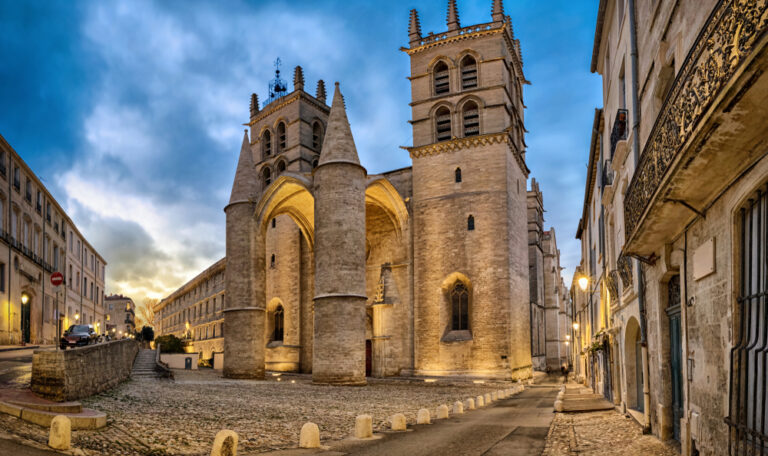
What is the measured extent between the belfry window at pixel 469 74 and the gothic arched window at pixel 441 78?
792 mm

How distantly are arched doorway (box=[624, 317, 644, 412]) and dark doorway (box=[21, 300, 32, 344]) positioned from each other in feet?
84.8

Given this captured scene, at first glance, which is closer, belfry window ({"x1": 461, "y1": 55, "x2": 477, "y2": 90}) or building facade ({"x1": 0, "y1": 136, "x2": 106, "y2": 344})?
building facade ({"x1": 0, "y1": 136, "x2": 106, "y2": 344})

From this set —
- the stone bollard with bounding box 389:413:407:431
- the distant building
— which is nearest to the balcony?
the stone bollard with bounding box 389:413:407:431

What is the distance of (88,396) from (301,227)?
2018 centimetres

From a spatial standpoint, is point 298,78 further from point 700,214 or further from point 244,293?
point 700,214

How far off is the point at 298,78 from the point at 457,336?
18.4 metres

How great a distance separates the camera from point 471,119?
99.2 feet

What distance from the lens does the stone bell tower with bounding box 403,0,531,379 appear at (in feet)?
→ 90.0

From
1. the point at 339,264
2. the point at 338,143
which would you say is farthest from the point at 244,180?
the point at 339,264

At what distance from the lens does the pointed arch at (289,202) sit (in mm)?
28484

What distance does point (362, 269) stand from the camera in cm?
2431

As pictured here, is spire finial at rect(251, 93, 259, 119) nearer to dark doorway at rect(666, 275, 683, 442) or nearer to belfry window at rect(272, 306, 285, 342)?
belfry window at rect(272, 306, 285, 342)

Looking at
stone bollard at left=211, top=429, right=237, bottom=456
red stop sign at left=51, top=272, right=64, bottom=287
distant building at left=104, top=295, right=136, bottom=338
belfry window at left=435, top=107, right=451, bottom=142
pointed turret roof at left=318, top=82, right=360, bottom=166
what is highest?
belfry window at left=435, top=107, right=451, bottom=142

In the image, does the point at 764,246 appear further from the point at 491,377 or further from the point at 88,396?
the point at 491,377
